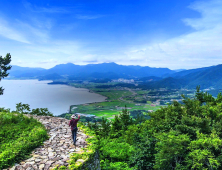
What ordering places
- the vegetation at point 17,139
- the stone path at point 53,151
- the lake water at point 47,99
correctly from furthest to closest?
the lake water at point 47,99 → the vegetation at point 17,139 → the stone path at point 53,151

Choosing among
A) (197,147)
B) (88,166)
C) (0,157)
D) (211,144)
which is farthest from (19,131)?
(211,144)

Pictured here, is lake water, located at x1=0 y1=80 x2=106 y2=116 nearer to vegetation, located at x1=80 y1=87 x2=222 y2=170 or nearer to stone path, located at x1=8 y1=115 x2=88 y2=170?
vegetation, located at x1=80 y1=87 x2=222 y2=170

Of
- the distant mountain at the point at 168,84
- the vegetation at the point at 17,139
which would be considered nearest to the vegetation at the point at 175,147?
the vegetation at the point at 17,139

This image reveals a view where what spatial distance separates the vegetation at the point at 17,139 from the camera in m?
4.69

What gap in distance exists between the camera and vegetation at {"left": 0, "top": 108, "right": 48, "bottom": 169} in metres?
4.69

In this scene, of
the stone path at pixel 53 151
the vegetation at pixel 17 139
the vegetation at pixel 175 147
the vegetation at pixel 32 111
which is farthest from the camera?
the vegetation at pixel 32 111

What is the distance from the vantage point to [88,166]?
16.1 feet

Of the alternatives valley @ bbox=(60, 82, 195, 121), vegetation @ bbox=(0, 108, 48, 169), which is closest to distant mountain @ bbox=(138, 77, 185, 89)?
valley @ bbox=(60, 82, 195, 121)

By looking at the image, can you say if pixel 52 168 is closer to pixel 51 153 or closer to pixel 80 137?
pixel 51 153

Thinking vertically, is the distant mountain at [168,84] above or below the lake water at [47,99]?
above

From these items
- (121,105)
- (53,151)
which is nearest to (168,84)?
(121,105)

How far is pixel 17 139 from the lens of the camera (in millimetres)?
6129

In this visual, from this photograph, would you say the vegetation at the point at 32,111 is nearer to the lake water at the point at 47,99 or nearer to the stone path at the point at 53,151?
the stone path at the point at 53,151

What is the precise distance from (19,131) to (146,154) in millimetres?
7675
